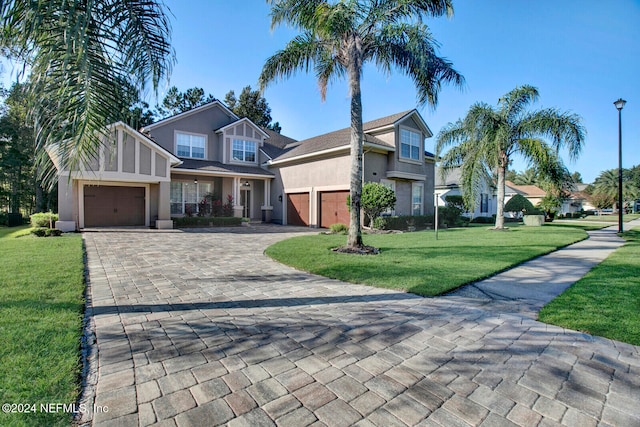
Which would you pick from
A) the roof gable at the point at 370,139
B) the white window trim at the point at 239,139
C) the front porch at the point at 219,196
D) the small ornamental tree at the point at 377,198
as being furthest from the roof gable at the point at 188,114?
the small ornamental tree at the point at 377,198

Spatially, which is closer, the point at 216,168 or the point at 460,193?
the point at 216,168

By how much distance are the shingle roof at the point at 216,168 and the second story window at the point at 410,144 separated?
926 cm

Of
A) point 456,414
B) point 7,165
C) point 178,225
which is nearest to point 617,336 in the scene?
point 456,414

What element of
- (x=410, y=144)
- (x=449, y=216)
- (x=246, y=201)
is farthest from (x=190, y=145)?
(x=449, y=216)

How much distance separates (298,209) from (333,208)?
128 inches

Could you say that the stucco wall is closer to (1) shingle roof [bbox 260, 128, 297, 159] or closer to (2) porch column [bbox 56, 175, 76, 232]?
(1) shingle roof [bbox 260, 128, 297, 159]

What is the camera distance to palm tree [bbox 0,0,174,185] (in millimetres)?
3168

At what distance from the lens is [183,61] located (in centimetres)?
470

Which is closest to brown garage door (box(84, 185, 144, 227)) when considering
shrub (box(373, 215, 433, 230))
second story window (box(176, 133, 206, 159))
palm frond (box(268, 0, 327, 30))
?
second story window (box(176, 133, 206, 159))

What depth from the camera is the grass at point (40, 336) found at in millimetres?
2400

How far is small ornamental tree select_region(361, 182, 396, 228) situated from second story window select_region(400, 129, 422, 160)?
14.6 ft

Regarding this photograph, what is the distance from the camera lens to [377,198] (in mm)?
15258

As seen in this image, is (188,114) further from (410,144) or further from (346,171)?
(410,144)

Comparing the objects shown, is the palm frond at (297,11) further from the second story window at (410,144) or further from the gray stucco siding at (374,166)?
the second story window at (410,144)
